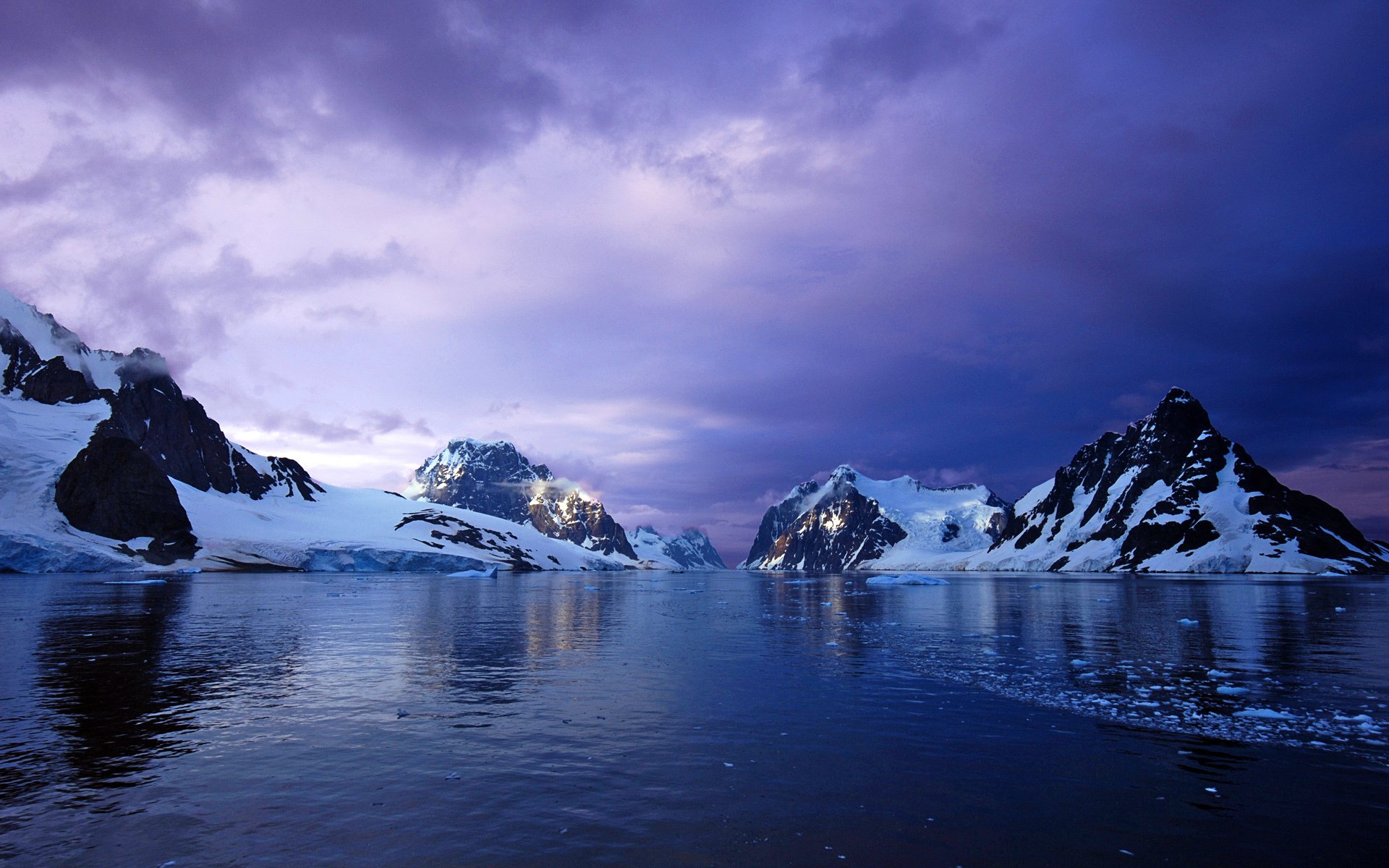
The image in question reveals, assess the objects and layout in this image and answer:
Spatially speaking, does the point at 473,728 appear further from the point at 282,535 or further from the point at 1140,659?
the point at 282,535

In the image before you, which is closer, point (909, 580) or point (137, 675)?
point (137, 675)

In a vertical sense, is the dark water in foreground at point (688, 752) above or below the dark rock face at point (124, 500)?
below

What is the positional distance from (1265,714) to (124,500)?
179051 mm

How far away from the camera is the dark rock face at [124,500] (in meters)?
137

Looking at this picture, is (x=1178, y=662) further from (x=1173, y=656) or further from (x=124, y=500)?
(x=124, y=500)

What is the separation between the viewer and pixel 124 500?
145 meters

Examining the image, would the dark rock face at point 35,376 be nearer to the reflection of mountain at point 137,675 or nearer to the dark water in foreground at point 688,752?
the reflection of mountain at point 137,675

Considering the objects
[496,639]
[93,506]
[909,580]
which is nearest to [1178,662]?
[496,639]

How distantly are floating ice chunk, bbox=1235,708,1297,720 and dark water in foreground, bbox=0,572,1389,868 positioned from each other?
18 centimetres

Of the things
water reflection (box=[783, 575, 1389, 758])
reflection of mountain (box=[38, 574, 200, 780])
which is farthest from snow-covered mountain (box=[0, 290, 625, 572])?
water reflection (box=[783, 575, 1389, 758])

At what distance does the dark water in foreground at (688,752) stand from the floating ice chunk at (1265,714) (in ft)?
0.60

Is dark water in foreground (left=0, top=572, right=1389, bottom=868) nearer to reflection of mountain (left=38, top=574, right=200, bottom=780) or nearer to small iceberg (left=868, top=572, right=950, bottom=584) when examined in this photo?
reflection of mountain (left=38, top=574, right=200, bottom=780)

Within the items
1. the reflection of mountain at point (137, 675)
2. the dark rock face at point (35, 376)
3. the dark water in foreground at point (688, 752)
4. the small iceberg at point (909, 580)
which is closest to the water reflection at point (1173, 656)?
the dark water in foreground at point (688, 752)

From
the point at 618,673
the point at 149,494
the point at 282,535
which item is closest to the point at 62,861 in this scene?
the point at 618,673
